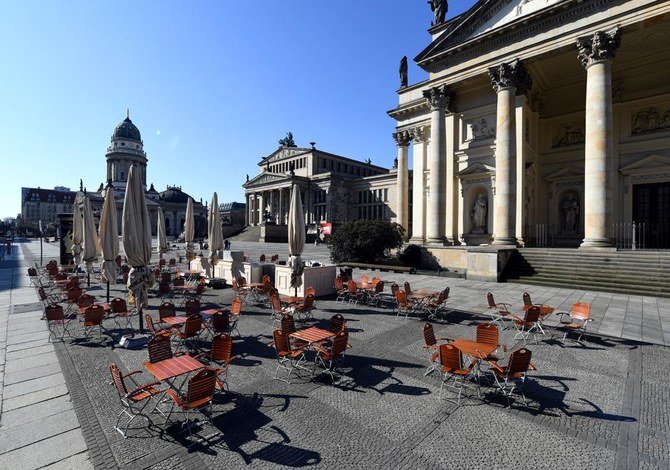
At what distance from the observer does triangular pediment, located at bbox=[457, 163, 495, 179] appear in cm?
2326

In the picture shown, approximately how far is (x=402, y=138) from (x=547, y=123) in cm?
1131

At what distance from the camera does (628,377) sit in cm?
652

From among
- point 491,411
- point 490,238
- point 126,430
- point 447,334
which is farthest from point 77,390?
point 490,238

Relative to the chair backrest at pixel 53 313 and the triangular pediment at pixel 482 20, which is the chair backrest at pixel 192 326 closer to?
the chair backrest at pixel 53 313

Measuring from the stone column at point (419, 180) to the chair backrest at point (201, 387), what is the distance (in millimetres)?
24716

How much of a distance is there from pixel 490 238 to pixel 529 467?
21505 millimetres

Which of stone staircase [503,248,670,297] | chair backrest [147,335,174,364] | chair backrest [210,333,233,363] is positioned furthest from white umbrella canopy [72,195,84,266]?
stone staircase [503,248,670,297]

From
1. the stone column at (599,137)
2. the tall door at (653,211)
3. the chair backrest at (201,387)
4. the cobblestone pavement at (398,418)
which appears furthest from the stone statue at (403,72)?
the chair backrest at (201,387)

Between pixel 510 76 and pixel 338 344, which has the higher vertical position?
pixel 510 76

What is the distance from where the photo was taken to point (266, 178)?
83000 millimetres

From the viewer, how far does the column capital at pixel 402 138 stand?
30.2m

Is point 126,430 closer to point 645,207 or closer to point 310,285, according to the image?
point 310,285

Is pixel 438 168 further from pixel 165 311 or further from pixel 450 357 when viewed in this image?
pixel 165 311

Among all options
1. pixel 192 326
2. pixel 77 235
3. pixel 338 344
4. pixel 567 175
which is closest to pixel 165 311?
pixel 192 326
